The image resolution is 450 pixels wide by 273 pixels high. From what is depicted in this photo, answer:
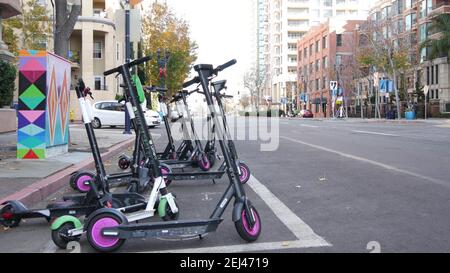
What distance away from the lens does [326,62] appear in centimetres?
8700

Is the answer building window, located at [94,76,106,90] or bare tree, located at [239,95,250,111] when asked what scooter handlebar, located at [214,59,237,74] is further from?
bare tree, located at [239,95,250,111]

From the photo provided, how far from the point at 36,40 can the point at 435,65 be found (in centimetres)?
4232

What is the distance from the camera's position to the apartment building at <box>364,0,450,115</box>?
54156 millimetres

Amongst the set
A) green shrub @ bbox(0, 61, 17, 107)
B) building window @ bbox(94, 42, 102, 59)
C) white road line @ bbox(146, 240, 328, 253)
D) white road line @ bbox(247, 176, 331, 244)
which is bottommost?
white road line @ bbox(146, 240, 328, 253)

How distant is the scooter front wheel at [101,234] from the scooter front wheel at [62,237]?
27 centimetres

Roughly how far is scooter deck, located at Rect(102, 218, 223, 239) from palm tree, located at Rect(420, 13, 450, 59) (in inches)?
2110

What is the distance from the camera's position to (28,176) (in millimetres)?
8305

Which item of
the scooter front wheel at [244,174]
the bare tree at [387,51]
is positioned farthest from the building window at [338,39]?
the scooter front wheel at [244,174]

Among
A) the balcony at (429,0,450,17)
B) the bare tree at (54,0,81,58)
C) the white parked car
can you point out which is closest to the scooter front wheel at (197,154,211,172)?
the bare tree at (54,0,81,58)

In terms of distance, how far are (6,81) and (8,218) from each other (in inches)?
577

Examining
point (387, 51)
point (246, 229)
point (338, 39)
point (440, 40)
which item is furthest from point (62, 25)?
point (338, 39)

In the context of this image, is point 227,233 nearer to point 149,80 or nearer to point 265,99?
point 149,80
